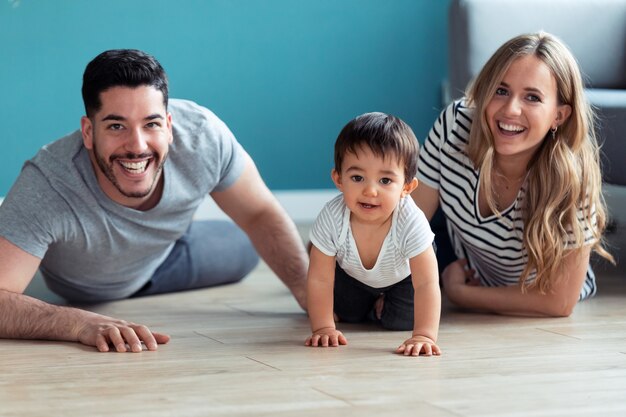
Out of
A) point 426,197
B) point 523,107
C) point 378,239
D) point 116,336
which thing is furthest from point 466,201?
point 116,336

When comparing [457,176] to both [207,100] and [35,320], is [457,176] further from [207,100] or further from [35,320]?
[207,100]

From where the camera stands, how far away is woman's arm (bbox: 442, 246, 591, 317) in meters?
1.93

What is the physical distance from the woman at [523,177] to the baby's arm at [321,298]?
379mm

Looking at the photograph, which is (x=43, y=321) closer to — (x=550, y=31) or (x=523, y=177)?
(x=523, y=177)

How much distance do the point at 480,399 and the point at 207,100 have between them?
2.38 metres

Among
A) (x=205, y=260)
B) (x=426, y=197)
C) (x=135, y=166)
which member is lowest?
(x=205, y=260)

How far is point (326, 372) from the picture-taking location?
1.48 metres

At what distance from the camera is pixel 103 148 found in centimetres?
183

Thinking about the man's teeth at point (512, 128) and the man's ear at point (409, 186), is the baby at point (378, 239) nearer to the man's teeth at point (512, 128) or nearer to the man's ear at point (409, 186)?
the man's ear at point (409, 186)

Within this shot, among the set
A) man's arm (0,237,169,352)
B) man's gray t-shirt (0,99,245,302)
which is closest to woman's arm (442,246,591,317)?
man's gray t-shirt (0,99,245,302)

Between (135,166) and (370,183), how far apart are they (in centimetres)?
47

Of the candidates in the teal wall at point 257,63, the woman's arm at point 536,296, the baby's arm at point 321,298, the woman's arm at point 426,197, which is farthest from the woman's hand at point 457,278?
the teal wall at point 257,63

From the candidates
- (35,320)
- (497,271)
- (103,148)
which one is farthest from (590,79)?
(35,320)

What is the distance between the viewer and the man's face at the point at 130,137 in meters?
1.81
